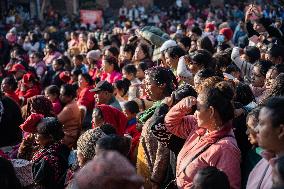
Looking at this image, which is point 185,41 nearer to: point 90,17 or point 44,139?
point 44,139

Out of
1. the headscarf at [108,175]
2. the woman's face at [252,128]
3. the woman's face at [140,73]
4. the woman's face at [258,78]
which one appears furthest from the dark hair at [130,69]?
the headscarf at [108,175]

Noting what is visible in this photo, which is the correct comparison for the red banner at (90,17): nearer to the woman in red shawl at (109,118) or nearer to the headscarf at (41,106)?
the headscarf at (41,106)

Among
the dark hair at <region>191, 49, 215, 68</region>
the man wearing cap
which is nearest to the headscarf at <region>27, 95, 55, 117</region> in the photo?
the man wearing cap

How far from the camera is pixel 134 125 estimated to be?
498 cm

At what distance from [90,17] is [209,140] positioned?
67.7 feet

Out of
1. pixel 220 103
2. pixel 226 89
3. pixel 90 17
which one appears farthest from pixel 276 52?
pixel 90 17

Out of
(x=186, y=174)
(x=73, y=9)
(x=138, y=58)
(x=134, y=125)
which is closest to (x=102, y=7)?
Answer: (x=73, y=9)

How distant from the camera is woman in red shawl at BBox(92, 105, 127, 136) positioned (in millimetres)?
4562

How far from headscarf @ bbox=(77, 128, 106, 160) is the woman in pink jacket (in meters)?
0.52

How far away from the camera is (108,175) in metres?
2.01

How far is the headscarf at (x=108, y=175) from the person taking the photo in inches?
78.7

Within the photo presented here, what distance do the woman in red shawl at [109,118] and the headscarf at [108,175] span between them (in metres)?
2.44

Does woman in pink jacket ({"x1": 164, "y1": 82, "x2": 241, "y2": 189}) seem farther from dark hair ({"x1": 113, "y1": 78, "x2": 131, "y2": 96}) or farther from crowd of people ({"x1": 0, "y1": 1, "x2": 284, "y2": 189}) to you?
dark hair ({"x1": 113, "y1": 78, "x2": 131, "y2": 96})

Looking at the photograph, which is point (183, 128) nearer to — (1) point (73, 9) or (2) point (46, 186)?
(2) point (46, 186)
